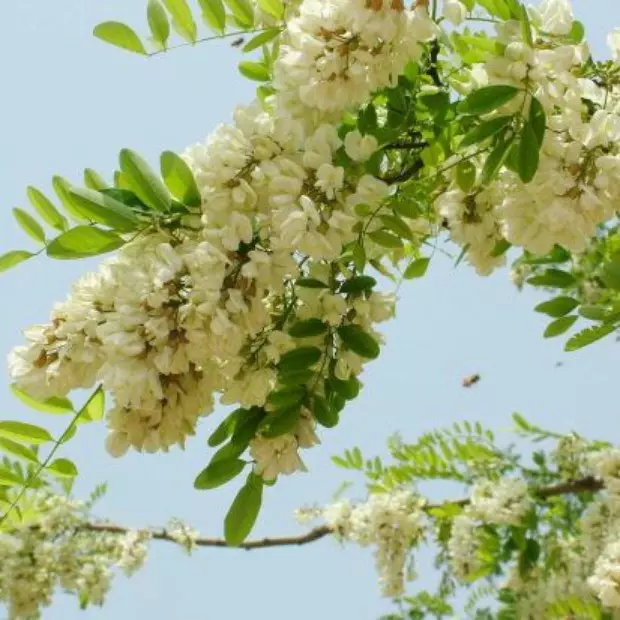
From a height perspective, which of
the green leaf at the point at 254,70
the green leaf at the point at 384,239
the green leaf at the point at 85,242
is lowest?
the green leaf at the point at 85,242

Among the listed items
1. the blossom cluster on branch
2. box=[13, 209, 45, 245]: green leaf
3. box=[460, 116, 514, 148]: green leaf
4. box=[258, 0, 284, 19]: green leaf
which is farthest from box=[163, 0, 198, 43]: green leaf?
box=[460, 116, 514, 148]: green leaf

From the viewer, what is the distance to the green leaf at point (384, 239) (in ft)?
4.48

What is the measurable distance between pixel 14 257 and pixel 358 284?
53cm

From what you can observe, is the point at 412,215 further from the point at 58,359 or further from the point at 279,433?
the point at 58,359

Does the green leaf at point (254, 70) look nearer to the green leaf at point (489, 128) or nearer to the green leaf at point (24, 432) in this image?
the green leaf at point (489, 128)

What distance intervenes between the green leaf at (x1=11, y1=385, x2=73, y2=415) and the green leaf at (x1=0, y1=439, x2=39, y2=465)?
0.22 ft

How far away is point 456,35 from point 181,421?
2.21ft

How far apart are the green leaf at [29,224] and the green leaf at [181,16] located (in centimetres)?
38

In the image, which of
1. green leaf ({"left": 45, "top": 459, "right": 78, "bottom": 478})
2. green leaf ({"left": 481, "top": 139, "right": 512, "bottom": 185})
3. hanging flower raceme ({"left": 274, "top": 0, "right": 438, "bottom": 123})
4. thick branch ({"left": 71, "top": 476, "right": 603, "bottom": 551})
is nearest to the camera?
hanging flower raceme ({"left": 274, "top": 0, "right": 438, "bottom": 123})

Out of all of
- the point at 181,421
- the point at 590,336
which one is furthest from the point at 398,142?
the point at 181,421

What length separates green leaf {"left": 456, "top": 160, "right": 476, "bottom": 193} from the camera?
1483mm

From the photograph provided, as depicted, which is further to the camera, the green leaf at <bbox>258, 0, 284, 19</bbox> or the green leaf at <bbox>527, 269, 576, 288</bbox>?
the green leaf at <bbox>527, 269, 576, 288</bbox>

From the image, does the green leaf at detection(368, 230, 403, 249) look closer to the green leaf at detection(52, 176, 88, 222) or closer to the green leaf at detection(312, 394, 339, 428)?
the green leaf at detection(312, 394, 339, 428)

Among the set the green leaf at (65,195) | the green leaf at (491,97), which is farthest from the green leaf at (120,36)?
the green leaf at (491,97)
